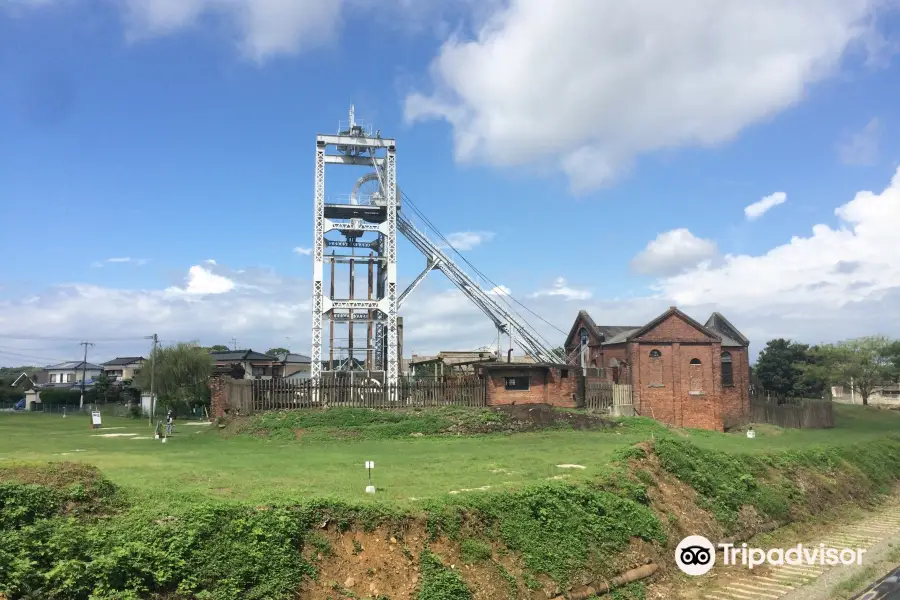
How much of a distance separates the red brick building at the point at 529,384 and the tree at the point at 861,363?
38.8m

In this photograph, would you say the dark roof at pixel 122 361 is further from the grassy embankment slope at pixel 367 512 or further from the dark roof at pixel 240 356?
the grassy embankment slope at pixel 367 512

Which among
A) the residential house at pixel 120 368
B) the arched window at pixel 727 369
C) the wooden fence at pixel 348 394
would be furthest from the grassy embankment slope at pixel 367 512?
the residential house at pixel 120 368

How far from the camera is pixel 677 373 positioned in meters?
44.8

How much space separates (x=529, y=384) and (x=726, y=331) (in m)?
22.9

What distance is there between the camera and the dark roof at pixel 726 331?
164ft

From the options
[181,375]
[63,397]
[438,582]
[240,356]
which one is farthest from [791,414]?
[63,397]

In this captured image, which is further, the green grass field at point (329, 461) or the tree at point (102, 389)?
the tree at point (102, 389)

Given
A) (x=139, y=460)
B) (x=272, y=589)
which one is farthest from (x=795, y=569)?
(x=139, y=460)

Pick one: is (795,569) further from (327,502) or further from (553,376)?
(553,376)

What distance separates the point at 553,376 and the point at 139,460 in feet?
83.8

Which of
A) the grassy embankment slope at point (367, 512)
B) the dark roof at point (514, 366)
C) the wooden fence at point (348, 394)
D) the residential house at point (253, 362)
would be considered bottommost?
the grassy embankment slope at point (367, 512)

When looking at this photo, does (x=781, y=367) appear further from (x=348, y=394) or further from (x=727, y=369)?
(x=348, y=394)

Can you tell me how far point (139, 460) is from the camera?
2053 centimetres

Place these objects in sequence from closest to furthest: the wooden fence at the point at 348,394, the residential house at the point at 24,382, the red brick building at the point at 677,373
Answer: the wooden fence at the point at 348,394
the red brick building at the point at 677,373
the residential house at the point at 24,382
